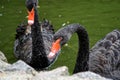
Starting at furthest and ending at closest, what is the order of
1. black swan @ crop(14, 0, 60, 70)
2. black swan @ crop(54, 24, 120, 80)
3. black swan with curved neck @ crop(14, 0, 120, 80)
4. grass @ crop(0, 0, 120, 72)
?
1. grass @ crop(0, 0, 120, 72)
2. black swan @ crop(14, 0, 60, 70)
3. black swan @ crop(54, 24, 120, 80)
4. black swan with curved neck @ crop(14, 0, 120, 80)

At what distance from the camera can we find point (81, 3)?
9.02 metres

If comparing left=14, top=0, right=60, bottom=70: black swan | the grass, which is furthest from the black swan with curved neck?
the grass

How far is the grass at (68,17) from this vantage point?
20.7 ft

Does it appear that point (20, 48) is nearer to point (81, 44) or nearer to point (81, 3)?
point (81, 44)

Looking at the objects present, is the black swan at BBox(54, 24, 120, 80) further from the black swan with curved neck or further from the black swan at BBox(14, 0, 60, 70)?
the black swan at BBox(14, 0, 60, 70)

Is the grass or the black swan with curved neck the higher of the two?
the black swan with curved neck

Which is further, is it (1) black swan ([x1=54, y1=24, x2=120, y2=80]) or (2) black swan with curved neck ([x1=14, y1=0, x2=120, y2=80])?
(1) black swan ([x1=54, y1=24, x2=120, y2=80])

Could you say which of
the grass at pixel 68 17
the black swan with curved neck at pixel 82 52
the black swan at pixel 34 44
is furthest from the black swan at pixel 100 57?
the grass at pixel 68 17

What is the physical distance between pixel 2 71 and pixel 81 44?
5.89 feet

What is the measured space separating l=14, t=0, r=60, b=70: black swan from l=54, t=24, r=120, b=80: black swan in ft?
1.05

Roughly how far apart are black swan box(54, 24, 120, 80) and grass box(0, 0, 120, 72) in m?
0.80

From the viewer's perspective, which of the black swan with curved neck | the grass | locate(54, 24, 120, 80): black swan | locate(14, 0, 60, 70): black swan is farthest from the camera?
the grass

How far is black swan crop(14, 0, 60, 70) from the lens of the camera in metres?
5.02

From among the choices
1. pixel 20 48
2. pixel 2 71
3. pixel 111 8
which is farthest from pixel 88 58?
pixel 111 8
